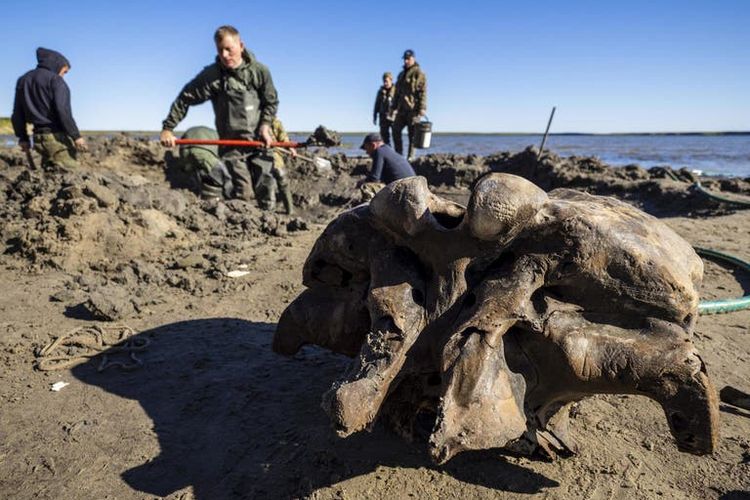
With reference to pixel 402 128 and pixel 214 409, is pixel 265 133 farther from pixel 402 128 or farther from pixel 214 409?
pixel 402 128

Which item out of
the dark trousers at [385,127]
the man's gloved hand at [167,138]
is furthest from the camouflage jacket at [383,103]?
the man's gloved hand at [167,138]

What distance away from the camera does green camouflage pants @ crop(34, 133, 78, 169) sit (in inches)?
298

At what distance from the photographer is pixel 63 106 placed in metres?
7.24

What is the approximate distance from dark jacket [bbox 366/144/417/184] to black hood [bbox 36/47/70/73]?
472 centimetres

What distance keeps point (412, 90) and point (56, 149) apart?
7707 mm

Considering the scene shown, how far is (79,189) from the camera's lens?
18.4 ft

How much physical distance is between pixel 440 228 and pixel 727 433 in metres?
1.76

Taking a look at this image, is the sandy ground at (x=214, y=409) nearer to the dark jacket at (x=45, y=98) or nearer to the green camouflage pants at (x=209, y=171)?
the green camouflage pants at (x=209, y=171)

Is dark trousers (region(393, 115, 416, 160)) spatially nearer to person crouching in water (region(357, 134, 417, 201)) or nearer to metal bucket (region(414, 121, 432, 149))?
metal bucket (region(414, 121, 432, 149))

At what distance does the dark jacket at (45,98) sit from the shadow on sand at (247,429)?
17.4ft

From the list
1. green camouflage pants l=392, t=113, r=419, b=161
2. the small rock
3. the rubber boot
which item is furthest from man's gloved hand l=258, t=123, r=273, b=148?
green camouflage pants l=392, t=113, r=419, b=161

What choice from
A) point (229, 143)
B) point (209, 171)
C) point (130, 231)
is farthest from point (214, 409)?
point (209, 171)

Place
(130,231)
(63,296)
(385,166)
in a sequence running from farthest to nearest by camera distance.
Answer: (385,166), (130,231), (63,296)

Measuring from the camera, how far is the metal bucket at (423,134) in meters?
11.6
